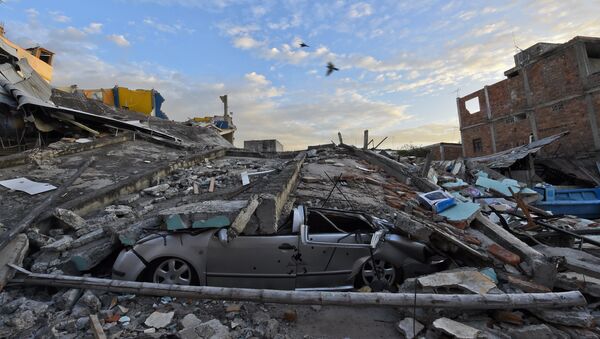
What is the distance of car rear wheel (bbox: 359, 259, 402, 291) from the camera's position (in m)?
3.92

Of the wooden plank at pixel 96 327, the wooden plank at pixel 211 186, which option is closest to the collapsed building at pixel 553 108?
the wooden plank at pixel 211 186

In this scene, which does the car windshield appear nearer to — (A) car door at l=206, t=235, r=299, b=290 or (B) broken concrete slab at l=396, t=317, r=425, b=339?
(A) car door at l=206, t=235, r=299, b=290

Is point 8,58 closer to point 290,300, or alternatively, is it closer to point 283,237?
point 283,237

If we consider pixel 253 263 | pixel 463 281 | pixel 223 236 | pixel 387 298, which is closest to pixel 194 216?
pixel 223 236

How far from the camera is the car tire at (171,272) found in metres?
3.60

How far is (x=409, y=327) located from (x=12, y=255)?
462 cm

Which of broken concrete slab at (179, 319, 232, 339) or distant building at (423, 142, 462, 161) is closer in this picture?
broken concrete slab at (179, 319, 232, 339)

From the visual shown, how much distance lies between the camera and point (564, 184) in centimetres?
1477

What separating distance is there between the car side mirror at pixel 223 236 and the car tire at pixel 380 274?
5.74 feet

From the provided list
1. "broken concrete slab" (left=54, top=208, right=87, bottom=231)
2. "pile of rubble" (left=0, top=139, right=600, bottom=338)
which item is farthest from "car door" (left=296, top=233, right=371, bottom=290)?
"broken concrete slab" (left=54, top=208, right=87, bottom=231)

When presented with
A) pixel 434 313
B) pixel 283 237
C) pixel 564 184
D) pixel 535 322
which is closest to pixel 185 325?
pixel 283 237

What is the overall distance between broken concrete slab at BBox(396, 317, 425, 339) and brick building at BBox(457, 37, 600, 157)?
1806 cm

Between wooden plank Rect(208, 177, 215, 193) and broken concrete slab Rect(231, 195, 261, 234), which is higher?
wooden plank Rect(208, 177, 215, 193)

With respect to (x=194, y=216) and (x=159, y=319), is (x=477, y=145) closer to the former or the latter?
(x=194, y=216)
